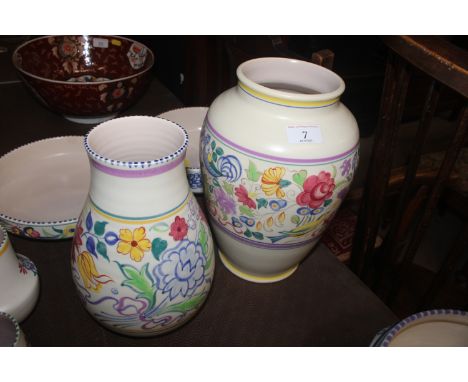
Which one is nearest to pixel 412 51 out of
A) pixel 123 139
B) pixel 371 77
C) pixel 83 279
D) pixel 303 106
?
pixel 303 106

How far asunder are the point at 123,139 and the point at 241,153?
5.3 inches

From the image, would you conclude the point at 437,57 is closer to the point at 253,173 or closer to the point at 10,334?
the point at 253,173

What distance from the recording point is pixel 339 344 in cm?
57

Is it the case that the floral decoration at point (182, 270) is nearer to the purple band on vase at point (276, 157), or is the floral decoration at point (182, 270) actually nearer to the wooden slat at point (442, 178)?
the purple band on vase at point (276, 157)

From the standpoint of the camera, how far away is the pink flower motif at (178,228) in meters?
0.44

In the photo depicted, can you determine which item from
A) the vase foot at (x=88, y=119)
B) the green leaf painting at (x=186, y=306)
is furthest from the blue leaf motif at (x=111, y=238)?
the vase foot at (x=88, y=119)

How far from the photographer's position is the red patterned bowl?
857mm

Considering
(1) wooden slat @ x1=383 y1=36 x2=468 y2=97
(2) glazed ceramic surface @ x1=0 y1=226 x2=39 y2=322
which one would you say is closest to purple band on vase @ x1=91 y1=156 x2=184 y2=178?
(2) glazed ceramic surface @ x1=0 y1=226 x2=39 y2=322

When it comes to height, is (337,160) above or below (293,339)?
above

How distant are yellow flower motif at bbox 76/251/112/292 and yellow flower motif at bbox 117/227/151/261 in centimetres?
4

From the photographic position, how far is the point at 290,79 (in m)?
0.60

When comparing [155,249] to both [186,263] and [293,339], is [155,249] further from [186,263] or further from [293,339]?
[293,339]

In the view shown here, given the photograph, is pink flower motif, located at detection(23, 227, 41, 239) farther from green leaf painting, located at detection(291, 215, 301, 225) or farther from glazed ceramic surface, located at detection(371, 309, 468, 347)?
glazed ceramic surface, located at detection(371, 309, 468, 347)

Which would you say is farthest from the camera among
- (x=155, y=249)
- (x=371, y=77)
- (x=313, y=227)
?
(x=371, y=77)
